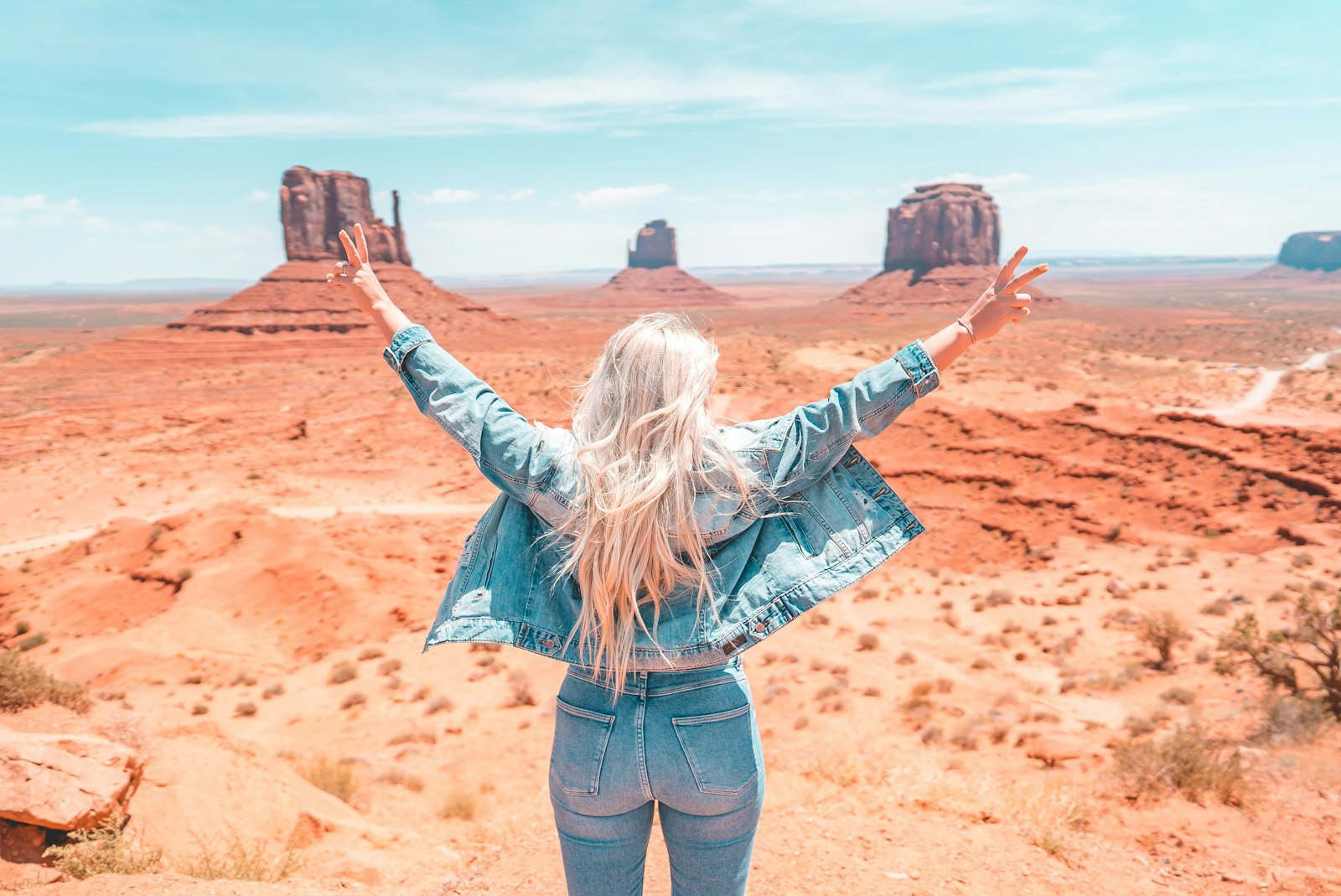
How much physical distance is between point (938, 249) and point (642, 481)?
9871 centimetres

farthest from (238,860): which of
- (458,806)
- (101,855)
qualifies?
(458,806)

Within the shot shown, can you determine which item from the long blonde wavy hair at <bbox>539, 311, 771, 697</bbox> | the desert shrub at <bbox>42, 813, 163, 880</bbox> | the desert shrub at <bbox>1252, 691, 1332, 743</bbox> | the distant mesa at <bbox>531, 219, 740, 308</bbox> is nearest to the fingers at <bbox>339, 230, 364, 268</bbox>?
the long blonde wavy hair at <bbox>539, 311, 771, 697</bbox>

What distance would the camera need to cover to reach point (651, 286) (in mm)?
140625

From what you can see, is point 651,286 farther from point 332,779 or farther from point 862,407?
point 862,407

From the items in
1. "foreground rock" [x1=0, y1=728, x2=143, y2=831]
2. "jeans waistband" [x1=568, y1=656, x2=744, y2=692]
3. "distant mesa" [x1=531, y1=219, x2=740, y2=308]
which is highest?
"distant mesa" [x1=531, y1=219, x2=740, y2=308]

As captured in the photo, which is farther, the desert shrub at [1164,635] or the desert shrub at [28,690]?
the desert shrub at [1164,635]

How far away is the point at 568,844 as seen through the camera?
204 cm

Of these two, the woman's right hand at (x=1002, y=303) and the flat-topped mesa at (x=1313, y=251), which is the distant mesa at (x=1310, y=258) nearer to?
the flat-topped mesa at (x=1313, y=251)

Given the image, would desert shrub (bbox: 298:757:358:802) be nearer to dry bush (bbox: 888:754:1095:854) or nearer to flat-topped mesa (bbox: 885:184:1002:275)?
dry bush (bbox: 888:754:1095:854)

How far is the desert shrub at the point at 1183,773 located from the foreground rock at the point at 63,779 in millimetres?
6236

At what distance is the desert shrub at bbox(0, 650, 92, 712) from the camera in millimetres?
5875

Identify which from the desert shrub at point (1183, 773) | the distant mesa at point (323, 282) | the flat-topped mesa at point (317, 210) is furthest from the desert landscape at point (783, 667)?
the flat-topped mesa at point (317, 210)

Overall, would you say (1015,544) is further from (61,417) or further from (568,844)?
(61,417)

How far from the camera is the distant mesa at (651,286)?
12611 centimetres
